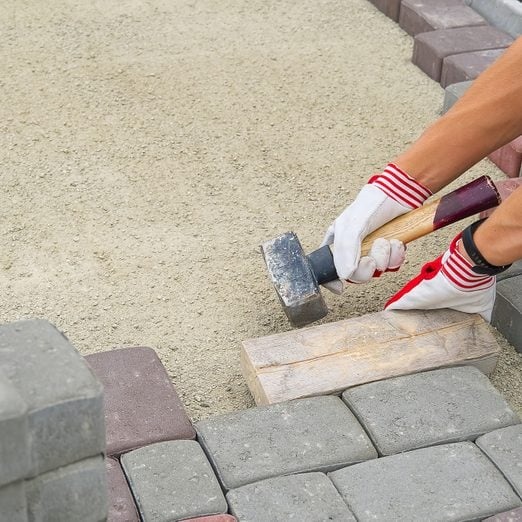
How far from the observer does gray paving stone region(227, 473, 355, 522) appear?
2.44m

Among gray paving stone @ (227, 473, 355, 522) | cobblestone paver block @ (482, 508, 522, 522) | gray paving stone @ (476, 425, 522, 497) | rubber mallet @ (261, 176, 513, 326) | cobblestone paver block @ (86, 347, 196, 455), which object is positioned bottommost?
→ cobblestone paver block @ (86, 347, 196, 455)

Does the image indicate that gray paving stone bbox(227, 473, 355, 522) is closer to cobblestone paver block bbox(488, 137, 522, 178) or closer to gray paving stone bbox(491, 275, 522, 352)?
gray paving stone bbox(491, 275, 522, 352)

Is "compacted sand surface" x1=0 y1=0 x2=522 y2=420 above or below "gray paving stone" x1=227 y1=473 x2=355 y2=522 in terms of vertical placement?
below

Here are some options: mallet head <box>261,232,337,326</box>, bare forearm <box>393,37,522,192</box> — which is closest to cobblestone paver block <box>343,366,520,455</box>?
mallet head <box>261,232,337,326</box>

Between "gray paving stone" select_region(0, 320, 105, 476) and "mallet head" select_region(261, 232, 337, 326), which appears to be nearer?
"gray paving stone" select_region(0, 320, 105, 476)

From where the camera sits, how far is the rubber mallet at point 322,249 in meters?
3.04

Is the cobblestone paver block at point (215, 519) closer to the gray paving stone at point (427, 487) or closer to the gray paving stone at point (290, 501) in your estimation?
the gray paving stone at point (290, 501)

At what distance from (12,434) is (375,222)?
167cm

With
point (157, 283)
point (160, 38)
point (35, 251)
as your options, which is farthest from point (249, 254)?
point (160, 38)

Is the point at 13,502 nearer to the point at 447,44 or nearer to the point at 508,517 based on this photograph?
the point at 508,517

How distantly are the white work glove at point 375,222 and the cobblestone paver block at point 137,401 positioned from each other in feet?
2.08

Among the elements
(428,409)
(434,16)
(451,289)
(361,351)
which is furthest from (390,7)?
(428,409)

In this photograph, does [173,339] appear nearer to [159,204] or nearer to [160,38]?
[159,204]

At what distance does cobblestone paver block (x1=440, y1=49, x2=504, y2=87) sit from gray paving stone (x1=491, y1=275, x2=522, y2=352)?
1.41m
